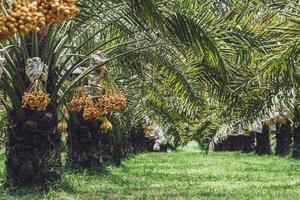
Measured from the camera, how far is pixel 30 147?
337 inches

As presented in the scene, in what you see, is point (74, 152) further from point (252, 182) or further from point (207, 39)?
point (207, 39)

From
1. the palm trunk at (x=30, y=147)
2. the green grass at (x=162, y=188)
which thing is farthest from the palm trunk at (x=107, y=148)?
the palm trunk at (x=30, y=147)

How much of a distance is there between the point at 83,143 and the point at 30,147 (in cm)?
382

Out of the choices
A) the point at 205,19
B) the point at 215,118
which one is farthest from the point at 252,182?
the point at 205,19

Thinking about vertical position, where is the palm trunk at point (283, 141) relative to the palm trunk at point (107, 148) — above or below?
above

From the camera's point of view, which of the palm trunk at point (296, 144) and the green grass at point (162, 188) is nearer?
the green grass at point (162, 188)

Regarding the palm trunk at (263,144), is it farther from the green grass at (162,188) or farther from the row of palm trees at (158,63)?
the row of palm trees at (158,63)

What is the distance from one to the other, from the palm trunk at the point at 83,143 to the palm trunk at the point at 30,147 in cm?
325

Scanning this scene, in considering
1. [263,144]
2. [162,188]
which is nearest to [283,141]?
[263,144]

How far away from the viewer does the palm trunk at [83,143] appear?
1223 cm

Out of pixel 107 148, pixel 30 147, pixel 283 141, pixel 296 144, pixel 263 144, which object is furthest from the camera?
pixel 263 144

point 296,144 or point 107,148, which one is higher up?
point 296,144

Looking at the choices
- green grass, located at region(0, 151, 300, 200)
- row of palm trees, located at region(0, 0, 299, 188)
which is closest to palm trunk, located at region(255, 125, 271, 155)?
green grass, located at region(0, 151, 300, 200)

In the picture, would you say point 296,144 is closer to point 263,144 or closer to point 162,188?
point 263,144
